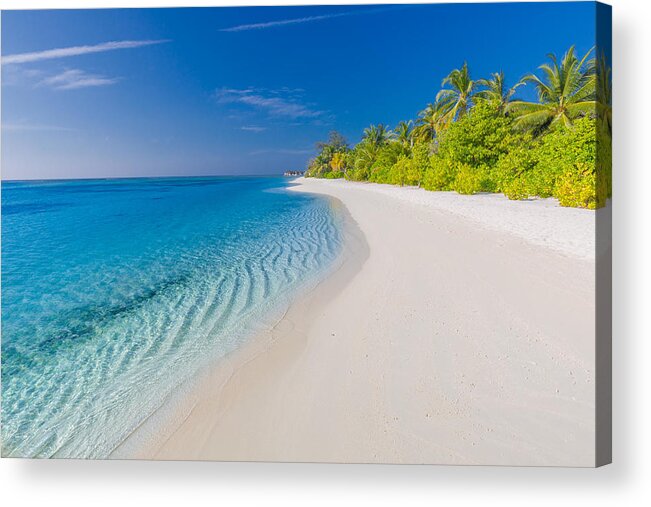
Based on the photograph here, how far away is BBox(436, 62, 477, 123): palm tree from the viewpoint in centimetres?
2189

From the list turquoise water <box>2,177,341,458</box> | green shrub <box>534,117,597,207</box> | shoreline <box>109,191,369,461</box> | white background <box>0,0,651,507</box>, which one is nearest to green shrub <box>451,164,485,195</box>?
green shrub <box>534,117,597,207</box>

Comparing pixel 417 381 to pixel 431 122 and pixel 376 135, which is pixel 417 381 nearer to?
pixel 431 122

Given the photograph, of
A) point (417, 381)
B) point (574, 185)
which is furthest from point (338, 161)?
point (417, 381)

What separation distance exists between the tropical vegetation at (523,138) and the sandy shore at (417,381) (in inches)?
57.2

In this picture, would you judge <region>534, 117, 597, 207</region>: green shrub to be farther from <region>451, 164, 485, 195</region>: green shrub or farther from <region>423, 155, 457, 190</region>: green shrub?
<region>423, 155, 457, 190</region>: green shrub

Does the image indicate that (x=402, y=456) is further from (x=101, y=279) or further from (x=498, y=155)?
(x=498, y=155)

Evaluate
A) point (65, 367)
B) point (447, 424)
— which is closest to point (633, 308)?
point (447, 424)

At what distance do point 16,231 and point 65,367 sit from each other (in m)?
12.9

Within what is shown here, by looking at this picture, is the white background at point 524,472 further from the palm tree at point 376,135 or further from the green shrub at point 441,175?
the palm tree at point 376,135

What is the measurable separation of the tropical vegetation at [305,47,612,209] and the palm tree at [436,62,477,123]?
0.06 metres

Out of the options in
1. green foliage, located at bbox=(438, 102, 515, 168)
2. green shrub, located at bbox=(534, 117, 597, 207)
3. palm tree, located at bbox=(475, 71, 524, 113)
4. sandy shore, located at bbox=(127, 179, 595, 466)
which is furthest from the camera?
palm tree, located at bbox=(475, 71, 524, 113)

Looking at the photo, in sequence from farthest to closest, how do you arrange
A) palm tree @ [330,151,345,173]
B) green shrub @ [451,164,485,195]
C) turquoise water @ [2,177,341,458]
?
palm tree @ [330,151,345,173], green shrub @ [451,164,485,195], turquoise water @ [2,177,341,458]

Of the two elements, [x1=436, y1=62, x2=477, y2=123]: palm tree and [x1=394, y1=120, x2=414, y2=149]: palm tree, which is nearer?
[x1=436, y1=62, x2=477, y2=123]: palm tree

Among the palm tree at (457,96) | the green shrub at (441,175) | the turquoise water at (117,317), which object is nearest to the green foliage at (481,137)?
the green shrub at (441,175)
